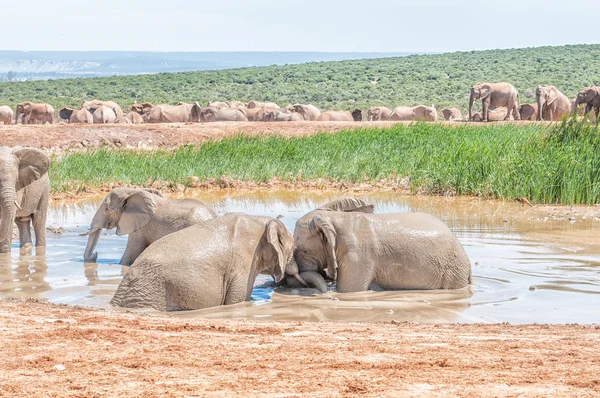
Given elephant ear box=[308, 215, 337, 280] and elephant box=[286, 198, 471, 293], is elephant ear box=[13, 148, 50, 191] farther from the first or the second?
elephant ear box=[308, 215, 337, 280]

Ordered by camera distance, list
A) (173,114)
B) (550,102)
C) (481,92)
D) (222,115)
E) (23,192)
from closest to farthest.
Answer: (23,192) → (550,102) → (222,115) → (481,92) → (173,114)

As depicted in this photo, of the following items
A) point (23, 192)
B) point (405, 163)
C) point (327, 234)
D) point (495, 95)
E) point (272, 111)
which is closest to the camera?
point (327, 234)

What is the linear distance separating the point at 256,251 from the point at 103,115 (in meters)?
31.0

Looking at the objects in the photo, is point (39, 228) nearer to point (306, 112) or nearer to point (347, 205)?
point (347, 205)

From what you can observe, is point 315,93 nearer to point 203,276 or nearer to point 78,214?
point 78,214

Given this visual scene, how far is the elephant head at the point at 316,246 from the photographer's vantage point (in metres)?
8.68

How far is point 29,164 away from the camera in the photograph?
11.6 m

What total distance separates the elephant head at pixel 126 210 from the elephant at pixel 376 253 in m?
2.08

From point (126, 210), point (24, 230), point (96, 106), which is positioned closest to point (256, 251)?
point (126, 210)

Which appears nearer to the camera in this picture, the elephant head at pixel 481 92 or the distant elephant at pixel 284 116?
the distant elephant at pixel 284 116

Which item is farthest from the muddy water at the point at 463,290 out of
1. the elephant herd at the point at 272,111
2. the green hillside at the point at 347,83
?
the green hillside at the point at 347,83

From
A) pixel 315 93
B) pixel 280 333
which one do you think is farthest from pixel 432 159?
pixel 315 93

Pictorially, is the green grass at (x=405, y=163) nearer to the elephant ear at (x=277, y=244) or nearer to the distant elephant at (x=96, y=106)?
the elephant ear at (x=277, y=244)

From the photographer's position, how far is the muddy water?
808 cm
